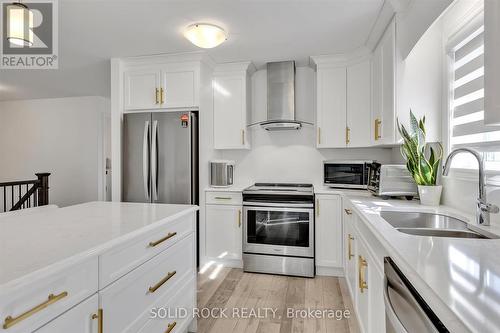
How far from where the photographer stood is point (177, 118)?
2.92 m

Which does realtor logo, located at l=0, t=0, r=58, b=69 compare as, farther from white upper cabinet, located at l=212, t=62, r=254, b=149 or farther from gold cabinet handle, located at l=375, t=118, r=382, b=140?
gold cabinet handle, located at l=375, t=118, r=382, b=140

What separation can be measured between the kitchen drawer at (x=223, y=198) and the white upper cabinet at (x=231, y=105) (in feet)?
1.99

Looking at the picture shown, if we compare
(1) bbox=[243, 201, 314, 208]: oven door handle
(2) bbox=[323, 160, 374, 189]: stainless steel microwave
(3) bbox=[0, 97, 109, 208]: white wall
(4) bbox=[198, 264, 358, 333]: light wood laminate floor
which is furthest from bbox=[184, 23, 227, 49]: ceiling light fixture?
(3) bbox=[0, 97, 109, 208]: white wall

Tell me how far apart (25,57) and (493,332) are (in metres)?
4.35

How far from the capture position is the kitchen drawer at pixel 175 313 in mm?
1382

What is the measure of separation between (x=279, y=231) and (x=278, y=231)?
0.04 feet

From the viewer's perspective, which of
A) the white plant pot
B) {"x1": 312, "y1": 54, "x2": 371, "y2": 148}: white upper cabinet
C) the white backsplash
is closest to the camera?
the white plant pot

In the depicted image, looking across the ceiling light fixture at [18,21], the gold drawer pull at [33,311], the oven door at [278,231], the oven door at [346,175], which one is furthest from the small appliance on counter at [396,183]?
the ceiling light fixture at [18,21]

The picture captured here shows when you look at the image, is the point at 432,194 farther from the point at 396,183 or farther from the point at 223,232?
the point at 223,232

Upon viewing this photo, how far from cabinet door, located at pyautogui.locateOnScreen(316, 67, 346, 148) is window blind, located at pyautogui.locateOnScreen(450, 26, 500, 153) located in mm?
1173

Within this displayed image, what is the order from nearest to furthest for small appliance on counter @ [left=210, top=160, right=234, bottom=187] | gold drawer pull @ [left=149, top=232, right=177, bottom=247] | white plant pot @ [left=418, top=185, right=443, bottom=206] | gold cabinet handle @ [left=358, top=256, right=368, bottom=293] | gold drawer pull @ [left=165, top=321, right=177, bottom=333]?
gold drawer pull @ [left=149, top=232, right=177, bottom=247], gold drawer pull @ [left=165, top=321, right=177, bottom=333], gold cabinet handle @ [left=358, top=256, right=368, bottom=293], white plant pot @ [left=418, top=185, right=443, bottom=206], small appliance on counter @ [left=210, top=160, right=234, bottom=187]

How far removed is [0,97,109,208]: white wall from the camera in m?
5.00

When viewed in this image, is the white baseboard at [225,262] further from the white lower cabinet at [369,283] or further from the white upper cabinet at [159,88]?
the white upper cabinet at [159,88]

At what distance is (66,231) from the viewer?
3.85 feet
